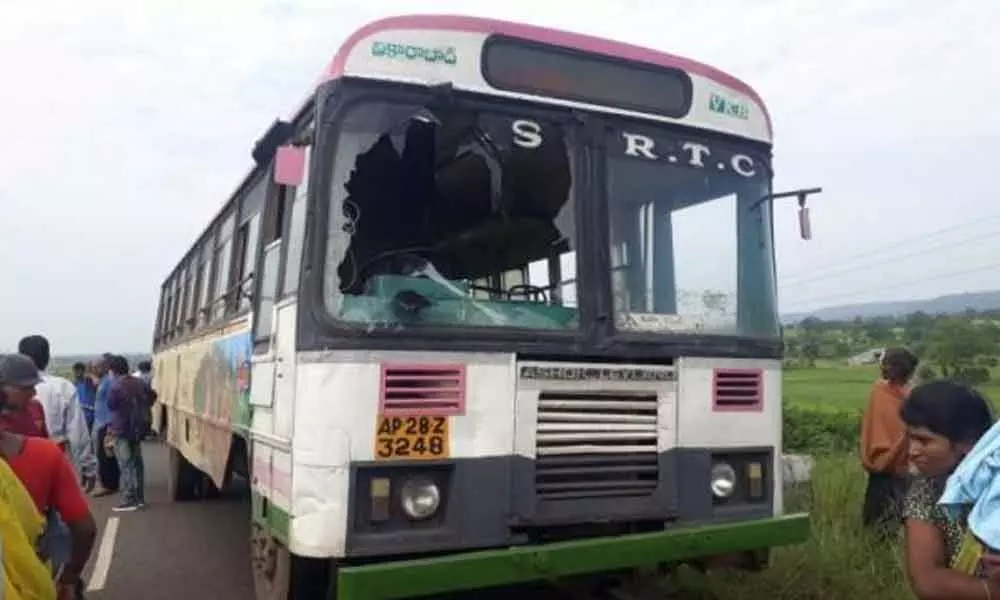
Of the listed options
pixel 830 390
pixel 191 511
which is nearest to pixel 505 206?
pixel 191 511

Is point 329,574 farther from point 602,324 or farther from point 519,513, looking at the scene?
point 602,324

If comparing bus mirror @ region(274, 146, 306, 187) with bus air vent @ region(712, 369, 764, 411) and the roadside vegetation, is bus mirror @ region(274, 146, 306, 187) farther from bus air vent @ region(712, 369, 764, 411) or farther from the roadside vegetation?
the roadside vegetation

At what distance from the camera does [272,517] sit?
4957mm

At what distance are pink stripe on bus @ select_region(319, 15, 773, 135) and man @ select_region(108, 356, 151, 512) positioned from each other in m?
7.84

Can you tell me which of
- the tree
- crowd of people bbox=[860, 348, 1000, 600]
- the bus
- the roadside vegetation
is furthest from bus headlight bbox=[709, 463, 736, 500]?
the tree

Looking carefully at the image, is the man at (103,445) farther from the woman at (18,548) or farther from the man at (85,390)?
the woman at (18,548)

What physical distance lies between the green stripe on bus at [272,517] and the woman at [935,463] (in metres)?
2.68

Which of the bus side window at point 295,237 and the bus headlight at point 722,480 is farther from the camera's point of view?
the bus headlight at point 722,480

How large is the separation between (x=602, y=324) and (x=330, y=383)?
133 centimetres

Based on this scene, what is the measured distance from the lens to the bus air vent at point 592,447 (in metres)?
4.80

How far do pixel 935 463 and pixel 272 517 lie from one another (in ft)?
10.4

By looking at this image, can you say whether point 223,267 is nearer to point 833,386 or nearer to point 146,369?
point 146,369

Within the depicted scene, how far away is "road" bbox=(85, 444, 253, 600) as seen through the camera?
7.50m

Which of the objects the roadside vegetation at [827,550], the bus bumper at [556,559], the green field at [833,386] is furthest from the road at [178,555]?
the green field at [833,386]
